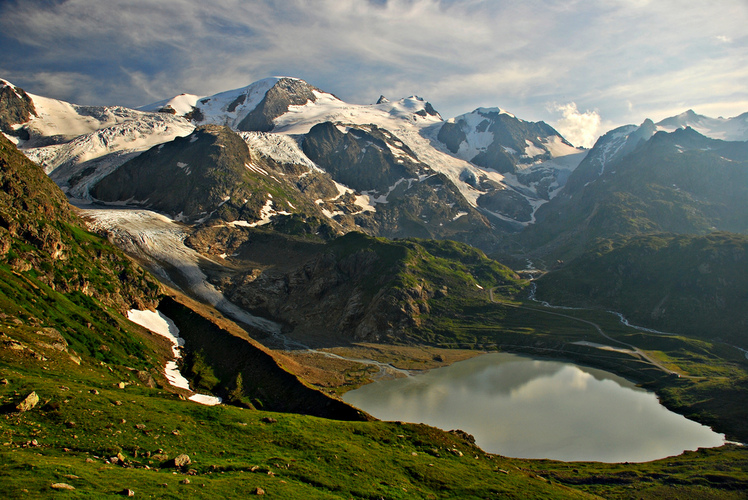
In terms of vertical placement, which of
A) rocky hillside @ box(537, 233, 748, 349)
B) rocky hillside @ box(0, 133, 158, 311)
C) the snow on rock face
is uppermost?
rocky hillside @ box(537, 233, 748, 349)

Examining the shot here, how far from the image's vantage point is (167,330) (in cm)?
10569

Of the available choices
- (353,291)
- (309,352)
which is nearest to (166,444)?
(309,352)

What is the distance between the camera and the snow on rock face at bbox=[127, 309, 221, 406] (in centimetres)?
8362

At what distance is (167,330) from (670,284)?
6081 inches

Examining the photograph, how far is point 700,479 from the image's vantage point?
2341 inches

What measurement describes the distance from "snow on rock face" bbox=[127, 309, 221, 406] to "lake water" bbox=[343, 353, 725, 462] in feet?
112

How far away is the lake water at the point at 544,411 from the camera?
73.8 meters

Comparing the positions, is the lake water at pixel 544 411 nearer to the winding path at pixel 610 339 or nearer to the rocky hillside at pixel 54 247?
the winding path at pixel 610 339

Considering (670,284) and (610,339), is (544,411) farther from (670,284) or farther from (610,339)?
(670,284)

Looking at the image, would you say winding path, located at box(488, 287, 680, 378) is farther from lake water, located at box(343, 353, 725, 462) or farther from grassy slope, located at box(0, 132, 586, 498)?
grassy slope, located at box(0, 132, 586, 498)

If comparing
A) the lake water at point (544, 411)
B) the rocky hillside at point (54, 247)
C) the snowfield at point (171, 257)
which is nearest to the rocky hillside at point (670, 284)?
the lake water at point (544, 411)

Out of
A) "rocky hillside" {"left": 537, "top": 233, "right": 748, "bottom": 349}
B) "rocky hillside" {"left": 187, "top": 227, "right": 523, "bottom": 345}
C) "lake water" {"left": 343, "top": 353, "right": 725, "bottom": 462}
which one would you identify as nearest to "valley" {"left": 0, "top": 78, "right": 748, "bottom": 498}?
"rocky hillside" {"left": 537, "top": 233, "right": 748, "bottom": 349}

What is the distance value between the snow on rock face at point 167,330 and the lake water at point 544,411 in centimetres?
3405

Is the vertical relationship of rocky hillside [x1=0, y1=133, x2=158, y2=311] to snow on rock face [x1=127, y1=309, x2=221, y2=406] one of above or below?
above
